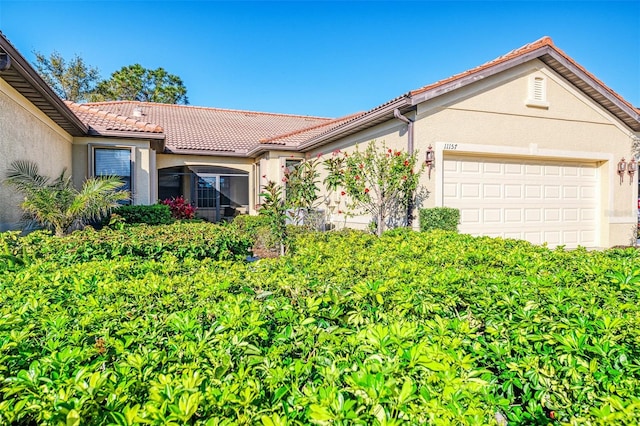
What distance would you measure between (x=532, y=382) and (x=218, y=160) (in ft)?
57.2

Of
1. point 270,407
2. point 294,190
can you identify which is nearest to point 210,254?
point 294,190

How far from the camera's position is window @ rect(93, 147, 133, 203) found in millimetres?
13172

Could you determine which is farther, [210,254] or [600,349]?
[210,254]

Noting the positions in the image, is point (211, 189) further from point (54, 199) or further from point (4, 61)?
point (4, 61)

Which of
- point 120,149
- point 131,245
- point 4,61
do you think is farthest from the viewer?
point 120,149

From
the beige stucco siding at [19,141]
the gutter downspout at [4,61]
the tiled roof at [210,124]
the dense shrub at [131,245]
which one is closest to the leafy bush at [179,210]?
the tiled roof at [210,124]

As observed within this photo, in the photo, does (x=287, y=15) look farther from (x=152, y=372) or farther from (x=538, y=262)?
(x=152, y=372)

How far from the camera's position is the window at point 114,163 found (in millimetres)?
13172

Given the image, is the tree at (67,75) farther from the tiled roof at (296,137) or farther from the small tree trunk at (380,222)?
the small tree trunk at (380,222)

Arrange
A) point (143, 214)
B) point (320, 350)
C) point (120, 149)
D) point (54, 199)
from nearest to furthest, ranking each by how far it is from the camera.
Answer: point (320, 350), point (54, 199), point (143, 214), point (120, 149)

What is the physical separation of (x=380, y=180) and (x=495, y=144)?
3823mm

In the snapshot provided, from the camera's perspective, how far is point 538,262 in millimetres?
4188

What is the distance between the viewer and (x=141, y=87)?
38125 mm

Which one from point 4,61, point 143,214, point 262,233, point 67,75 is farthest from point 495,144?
point 67,75
